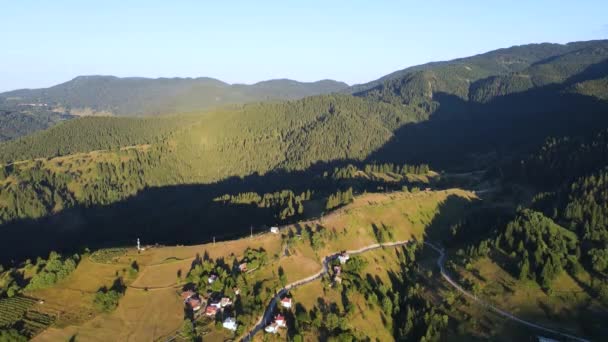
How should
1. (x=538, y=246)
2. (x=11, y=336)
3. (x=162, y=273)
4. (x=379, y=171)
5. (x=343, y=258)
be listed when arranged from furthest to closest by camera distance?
(x=379, y=171) < (x=538, y=246) < (x=343, y=258) < (x=162, y=273) < (x=11, y=336)

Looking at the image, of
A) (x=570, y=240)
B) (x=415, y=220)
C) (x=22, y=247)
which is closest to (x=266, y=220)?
(x=415, y=220)

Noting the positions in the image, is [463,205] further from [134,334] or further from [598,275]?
[134,334]

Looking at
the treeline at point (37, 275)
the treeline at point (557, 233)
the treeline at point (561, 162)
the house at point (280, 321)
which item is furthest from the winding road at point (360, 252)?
the treeline at point (561, 162)

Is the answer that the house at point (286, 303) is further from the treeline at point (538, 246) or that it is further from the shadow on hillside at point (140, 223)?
the treeline at point (538, 246)

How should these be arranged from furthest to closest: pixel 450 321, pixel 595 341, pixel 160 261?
pixel 160 261
pixel 450 321
pixel 595 341

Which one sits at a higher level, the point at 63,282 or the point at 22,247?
the point at 63,282

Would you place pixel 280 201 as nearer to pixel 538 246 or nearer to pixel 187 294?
pixel 187 294

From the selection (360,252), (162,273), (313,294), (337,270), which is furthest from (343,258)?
(162,273)

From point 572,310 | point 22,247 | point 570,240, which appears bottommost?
point 22,247

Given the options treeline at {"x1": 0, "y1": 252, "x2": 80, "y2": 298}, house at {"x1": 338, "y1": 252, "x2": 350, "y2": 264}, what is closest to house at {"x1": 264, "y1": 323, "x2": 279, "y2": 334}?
house at {"x1": 338, "y1": 252, "x2": 350, "y2": 264}
